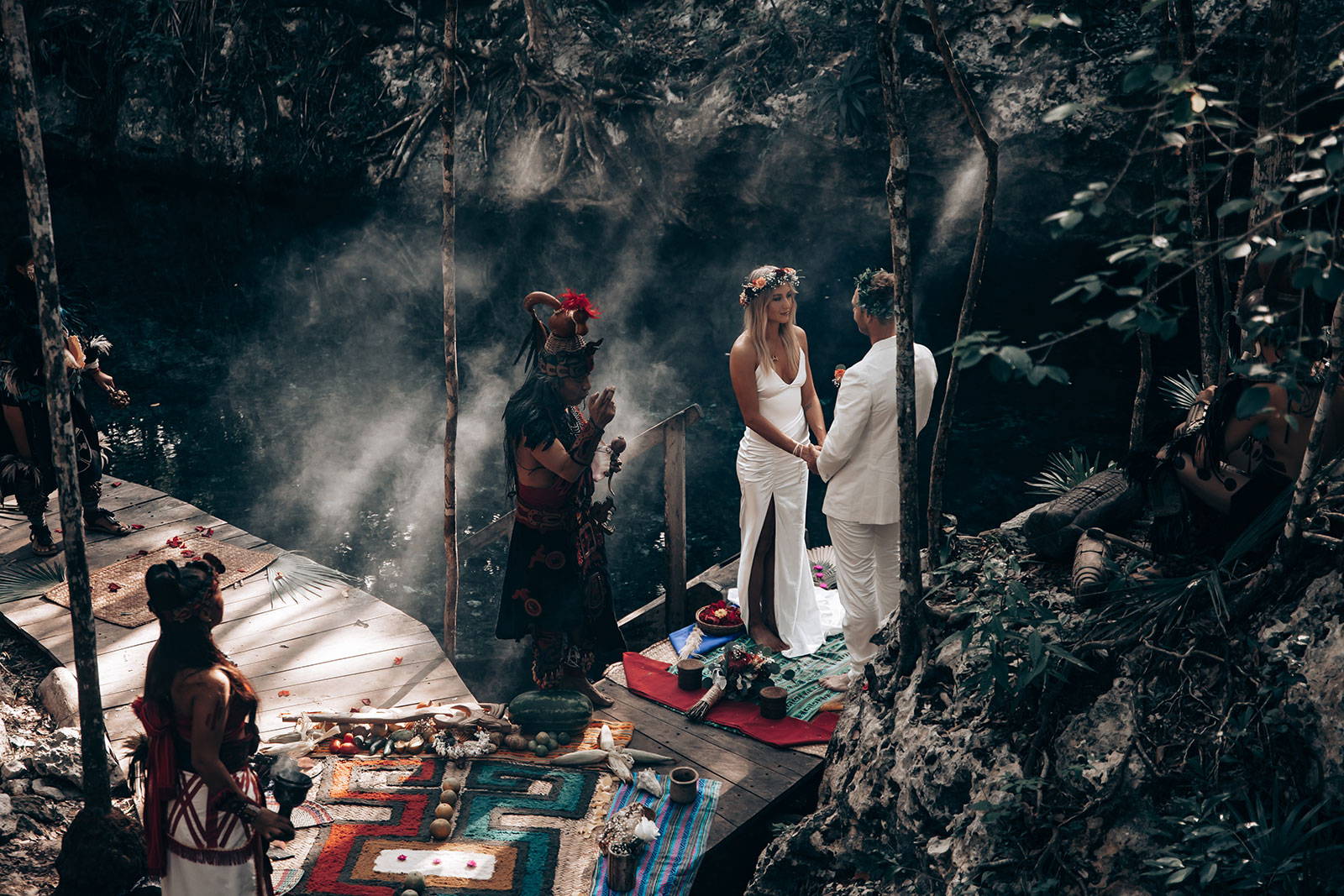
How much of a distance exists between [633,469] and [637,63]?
4.80 metres

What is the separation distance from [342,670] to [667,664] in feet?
6.25

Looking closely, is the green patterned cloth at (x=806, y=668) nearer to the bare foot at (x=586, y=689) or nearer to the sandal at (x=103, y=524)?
the bare foot at (x=586, y=689)

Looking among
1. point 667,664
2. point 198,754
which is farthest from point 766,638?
point 198,754

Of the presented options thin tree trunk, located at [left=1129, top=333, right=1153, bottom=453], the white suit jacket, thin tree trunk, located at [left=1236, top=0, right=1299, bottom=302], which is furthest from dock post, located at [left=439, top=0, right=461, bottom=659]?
thin tree trunk, located at [left=1236, top=0, right=1299, bottom=302]

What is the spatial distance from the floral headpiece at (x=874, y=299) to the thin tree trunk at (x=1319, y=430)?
2337 mm

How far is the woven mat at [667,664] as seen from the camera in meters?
5.38

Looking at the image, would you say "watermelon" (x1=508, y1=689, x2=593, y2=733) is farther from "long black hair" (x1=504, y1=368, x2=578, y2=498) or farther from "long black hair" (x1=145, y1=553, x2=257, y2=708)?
"long black hair" (x1=145, y1=553, x2=257, y2=708)

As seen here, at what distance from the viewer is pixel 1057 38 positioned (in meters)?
10.1

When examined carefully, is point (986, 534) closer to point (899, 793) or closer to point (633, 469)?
point (899, 793)

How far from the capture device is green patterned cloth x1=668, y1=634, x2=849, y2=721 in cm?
584

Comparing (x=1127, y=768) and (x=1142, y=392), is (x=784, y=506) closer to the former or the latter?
(x=1142, y=392)

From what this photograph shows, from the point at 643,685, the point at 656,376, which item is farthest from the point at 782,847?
the point at 656,376

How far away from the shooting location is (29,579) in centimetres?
641

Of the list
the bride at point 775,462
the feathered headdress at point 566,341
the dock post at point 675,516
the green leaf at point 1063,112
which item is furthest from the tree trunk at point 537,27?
the green leaf at point 1063,112
